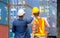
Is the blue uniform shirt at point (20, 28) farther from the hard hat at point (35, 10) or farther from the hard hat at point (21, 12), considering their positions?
the hard hat at point (35, 10)

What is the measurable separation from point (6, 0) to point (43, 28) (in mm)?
1125

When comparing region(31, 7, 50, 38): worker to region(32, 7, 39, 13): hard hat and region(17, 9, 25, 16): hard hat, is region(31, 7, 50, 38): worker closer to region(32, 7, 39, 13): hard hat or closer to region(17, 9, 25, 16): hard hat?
region(32, 7, 39, 13): hard hat

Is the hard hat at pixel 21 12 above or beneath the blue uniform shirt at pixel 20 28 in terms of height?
above

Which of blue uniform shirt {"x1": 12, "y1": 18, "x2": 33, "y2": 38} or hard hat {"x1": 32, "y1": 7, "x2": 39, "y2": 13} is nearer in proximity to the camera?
blue uniform shirt {"x1": 12, "y1": 18, "x2": 33, "y2": 38}

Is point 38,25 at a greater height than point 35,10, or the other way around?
point 35,10

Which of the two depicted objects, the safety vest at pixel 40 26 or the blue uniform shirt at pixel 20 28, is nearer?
the blue uniform shirt at pixel 20 28

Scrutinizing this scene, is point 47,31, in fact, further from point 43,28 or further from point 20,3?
point 20,3

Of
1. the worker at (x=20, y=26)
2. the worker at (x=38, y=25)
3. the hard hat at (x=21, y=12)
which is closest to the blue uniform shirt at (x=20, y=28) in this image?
the worker at (x=20, y=26)

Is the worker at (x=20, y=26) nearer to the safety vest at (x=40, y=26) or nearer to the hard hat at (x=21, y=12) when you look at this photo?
the hard hat at (x=21, y=12)

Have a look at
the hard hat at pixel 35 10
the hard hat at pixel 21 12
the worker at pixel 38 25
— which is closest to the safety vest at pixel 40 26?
the worker at pixel 38 25

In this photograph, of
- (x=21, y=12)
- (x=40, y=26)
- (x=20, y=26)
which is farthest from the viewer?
(x=40, y=26)

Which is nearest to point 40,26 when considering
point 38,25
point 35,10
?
point 38,25

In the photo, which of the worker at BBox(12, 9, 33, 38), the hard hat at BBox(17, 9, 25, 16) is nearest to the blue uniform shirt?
the worker at BBox(12, 9, 33, 38)

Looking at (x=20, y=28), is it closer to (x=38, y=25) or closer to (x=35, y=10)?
(x=38, y=25)
